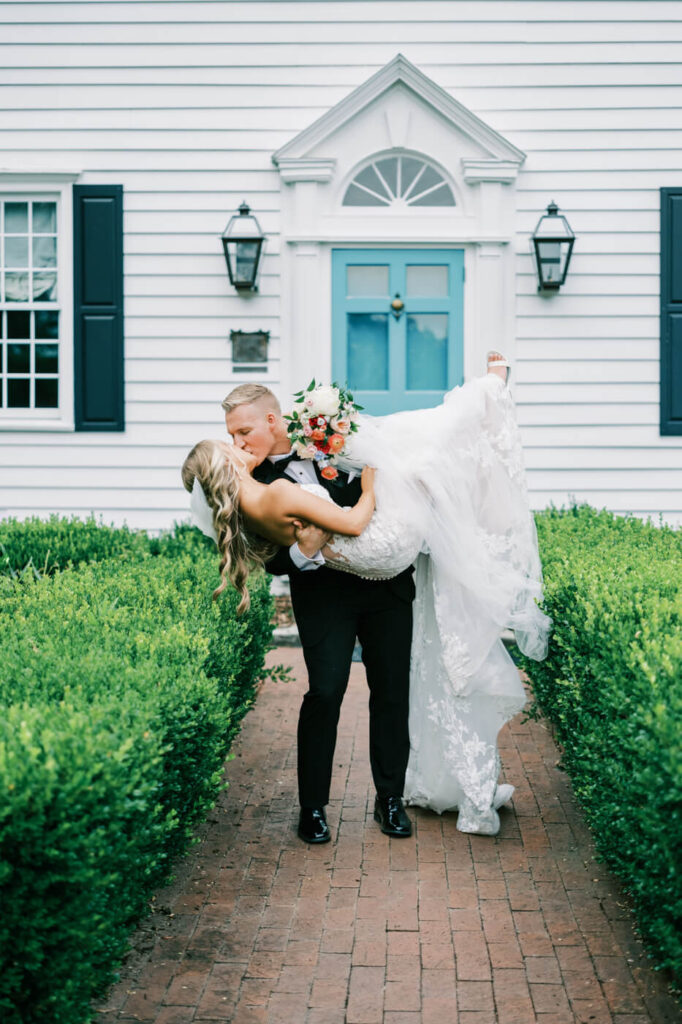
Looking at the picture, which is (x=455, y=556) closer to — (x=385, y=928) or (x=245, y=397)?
(x=245, y=397)

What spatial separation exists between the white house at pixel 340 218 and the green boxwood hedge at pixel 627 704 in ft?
13.1

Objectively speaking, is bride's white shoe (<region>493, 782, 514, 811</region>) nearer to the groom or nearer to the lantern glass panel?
the groom

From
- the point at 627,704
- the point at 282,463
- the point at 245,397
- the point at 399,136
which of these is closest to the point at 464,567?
the point at 282,463

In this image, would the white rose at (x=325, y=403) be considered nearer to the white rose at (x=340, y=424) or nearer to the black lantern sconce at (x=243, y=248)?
the white rose at (x=340, y=424)

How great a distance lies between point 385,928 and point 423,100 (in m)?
7.07

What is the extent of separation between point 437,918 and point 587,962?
55 centimetres

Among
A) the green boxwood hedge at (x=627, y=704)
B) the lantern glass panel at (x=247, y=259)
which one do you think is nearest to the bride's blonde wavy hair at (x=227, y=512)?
the green boxwood hedge at (x=627, y=704)

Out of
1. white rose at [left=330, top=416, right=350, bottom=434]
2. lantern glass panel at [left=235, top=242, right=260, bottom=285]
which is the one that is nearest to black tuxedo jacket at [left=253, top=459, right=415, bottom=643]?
white rose at [left=330, top=416, right=350, bottom=434]

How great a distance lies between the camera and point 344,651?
4.38 metres

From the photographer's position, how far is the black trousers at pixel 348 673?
4.36 metres

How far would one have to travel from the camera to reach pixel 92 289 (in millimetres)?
9125

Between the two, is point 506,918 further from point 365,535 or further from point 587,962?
point 365,535

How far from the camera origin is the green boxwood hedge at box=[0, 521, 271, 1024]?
2508mm

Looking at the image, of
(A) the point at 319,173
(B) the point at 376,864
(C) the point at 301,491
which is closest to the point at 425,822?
(B) the point at 376,864
